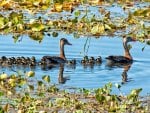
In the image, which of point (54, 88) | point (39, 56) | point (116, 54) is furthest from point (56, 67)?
point (54, 88)

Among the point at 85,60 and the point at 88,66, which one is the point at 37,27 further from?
the point at 88,66

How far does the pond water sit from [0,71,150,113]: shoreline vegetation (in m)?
0.84

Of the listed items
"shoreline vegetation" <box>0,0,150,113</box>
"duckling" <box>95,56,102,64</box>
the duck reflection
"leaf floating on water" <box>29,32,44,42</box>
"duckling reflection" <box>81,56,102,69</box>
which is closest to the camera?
"shoreline vegetation" <box>0,0,150,113</box>

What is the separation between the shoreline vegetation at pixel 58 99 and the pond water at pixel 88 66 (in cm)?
84

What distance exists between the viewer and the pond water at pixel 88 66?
15.1 metres

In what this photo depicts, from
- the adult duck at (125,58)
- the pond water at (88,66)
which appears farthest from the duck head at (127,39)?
the pond water at (88,66)

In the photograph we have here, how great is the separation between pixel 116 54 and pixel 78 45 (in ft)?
3.22

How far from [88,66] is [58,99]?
13.8ft

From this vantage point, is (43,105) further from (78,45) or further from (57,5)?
(57,5)

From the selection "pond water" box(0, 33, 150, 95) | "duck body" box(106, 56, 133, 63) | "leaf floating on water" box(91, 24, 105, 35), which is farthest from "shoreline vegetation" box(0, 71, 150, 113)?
"leaf floating on water" box(91, 24, 105, 35)

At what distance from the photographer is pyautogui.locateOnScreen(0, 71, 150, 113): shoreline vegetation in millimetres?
12398

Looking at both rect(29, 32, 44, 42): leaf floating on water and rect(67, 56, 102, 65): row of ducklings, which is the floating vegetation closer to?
rect(29, 32, 44, 42): leaf floating on water

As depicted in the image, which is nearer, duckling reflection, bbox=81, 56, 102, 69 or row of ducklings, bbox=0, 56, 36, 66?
row of ducklings, bbox=0, 56, 36, 66

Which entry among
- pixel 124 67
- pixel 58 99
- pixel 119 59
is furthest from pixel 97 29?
pixel 58 99
